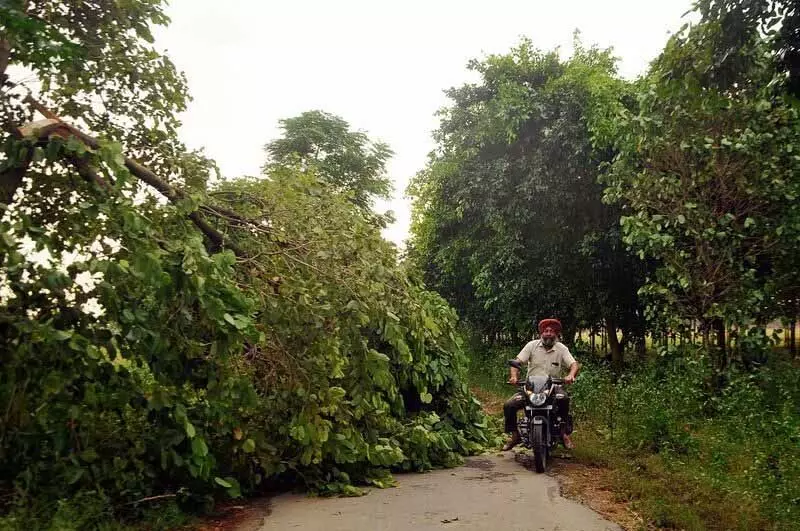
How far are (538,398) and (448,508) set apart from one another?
2206 millimetres

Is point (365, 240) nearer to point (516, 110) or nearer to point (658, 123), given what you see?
point (658, 123)

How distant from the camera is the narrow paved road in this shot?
5836mm

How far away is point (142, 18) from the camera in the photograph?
761cm

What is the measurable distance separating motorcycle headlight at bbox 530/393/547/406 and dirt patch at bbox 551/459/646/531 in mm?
776

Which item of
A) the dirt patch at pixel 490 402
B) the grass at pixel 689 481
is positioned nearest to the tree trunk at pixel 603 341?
the dirt patch at pixel 490 402

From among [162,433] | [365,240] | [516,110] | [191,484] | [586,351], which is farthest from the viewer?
[586,351]

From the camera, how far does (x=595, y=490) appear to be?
7.07 meters

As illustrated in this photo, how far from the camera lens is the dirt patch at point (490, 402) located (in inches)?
545

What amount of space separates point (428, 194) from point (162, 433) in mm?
17713

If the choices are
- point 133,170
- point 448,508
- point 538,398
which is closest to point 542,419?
point 538,398

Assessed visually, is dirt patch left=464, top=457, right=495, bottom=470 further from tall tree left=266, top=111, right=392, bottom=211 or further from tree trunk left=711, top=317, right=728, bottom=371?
tall tree left=266, top=111, right=392, bottom=211

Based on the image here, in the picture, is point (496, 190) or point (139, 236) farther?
point (496, 190)

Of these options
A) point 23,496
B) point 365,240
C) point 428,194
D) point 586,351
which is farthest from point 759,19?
point 428,194

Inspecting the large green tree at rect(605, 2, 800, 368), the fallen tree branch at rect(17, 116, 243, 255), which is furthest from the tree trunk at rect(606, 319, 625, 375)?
the fallen tree branch at rect(17, 116, 243, 255)
